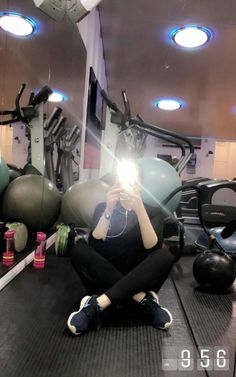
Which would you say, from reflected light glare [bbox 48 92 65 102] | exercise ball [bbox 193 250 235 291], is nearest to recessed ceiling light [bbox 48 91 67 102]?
reflected light glare [bbox 48 92 65 102]

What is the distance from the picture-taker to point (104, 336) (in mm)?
1353

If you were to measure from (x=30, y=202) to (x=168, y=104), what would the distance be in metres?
3.99

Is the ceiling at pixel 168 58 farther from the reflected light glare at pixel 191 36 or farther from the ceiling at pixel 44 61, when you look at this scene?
the ceiling at pixel 44 61

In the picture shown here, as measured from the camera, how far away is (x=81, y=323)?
1348mm

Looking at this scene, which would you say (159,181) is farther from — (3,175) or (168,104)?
(168,104)

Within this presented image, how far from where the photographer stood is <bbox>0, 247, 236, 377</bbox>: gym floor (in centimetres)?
113

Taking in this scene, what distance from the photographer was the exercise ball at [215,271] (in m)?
1.93

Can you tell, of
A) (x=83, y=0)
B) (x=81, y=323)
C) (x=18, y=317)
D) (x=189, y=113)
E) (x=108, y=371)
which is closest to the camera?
(x=108, y=371)

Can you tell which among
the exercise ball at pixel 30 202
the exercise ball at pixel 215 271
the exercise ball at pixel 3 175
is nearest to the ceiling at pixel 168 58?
the exercise ball at pixel 30 202

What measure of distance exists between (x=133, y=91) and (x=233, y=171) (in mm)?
5858

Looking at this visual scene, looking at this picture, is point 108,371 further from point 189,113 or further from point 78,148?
point 189,113

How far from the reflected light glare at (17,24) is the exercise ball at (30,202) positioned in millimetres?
1082

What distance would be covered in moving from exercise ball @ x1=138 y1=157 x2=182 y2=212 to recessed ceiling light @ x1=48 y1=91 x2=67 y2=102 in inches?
41.5

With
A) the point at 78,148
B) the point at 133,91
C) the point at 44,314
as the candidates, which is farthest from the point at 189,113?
the point at 44,314
